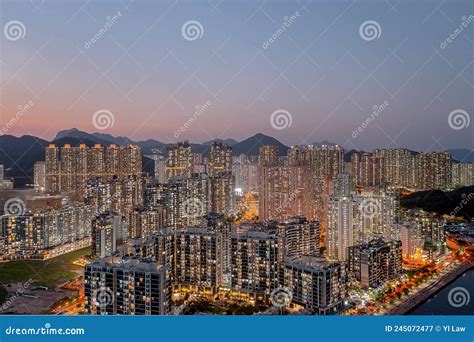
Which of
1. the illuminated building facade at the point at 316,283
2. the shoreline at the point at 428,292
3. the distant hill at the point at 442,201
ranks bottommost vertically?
the shoreline at the point at 428,292

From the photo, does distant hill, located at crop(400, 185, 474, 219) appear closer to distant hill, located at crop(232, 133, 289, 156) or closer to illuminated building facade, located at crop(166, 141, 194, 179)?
distant hill, located at crop(232, 133, 289, 156)

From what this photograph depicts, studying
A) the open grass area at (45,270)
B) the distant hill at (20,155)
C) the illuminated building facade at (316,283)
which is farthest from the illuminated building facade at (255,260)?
the distant hill at (20,155)

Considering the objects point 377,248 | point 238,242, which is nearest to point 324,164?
point 377,248

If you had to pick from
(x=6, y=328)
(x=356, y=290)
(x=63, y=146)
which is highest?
(x=63, y=146)

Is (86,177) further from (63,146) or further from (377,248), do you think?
(377,248)

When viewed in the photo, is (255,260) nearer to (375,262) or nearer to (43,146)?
(375,262)

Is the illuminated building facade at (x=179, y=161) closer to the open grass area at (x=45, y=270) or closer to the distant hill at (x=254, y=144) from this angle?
the distant hill at (x=254, y=144)
